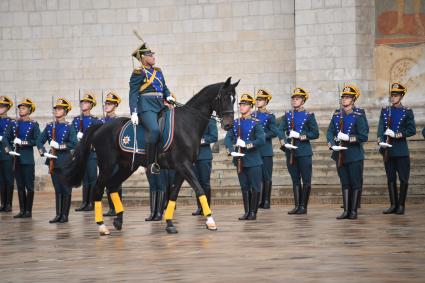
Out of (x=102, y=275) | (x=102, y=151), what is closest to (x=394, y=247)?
(x=102, y=275)

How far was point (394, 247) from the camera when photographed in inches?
497

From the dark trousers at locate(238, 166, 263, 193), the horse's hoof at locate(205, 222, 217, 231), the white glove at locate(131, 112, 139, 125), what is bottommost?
the horse's hoof at locate(205, 222, 217, 231)

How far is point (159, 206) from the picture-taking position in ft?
57.2

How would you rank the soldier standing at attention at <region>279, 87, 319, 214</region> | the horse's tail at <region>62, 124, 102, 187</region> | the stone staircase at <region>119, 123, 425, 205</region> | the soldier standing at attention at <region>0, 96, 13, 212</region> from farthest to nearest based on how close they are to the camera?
the stone staircase at <region>119, 123, 425, 205</region> → the soldier standing at attention at <region>0, 96, 13, 212</region> → the soldier standing at attention at <region>279, 87, 319, 214</region> → the horse's tail at <region>62, 124, 102, 187</region>

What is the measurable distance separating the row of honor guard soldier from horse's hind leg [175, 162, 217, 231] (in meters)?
0.37

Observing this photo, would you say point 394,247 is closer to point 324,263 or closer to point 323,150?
point 324,263

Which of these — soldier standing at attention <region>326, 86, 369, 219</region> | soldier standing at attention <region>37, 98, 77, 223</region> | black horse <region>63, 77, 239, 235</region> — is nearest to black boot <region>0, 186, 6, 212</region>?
soldier standing at attention <region>37, 98, 77, 223</region>

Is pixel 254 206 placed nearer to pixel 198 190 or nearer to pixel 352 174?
pixel 352 174

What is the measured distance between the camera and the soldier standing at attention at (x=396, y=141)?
17406mm

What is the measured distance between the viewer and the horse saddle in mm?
15266

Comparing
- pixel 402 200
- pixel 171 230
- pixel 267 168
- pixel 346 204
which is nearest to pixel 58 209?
pixel 171 230

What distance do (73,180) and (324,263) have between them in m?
5.43

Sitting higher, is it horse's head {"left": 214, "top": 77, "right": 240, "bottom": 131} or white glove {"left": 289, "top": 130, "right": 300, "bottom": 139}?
horse's head {"left": 214, "top": 77, "right": 240, "bottom": 131}

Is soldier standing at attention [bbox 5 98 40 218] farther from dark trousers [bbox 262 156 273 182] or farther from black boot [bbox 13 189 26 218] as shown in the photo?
dark trousers [bbox 262 156 273 182]
